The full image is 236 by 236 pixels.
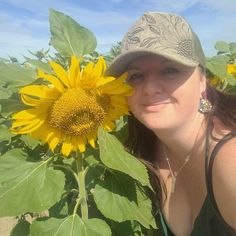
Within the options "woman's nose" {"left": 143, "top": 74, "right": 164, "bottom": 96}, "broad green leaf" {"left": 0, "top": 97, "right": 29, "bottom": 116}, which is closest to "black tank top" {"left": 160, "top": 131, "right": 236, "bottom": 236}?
"woman's nose" {"left": 143, "top": 74, "right": 164, "bottom": 96}

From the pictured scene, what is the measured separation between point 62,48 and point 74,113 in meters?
0.21

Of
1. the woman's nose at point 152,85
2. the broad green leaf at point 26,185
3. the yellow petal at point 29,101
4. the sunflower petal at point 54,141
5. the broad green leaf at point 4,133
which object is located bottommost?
the broad green leaf at point 26,185

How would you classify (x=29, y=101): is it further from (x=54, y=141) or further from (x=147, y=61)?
(x=147, y=61)

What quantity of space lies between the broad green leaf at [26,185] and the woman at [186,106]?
334 mm

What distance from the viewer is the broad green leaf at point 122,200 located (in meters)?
1.33

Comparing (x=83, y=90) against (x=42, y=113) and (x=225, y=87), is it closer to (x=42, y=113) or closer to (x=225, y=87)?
(x=42, y=113)

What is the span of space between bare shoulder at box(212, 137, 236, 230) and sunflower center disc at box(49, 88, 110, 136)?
0.36 metres

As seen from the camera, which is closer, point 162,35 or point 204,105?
point 162,35

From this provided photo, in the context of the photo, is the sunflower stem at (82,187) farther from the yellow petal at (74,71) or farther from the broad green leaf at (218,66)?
the broad green leaf at (218,66)

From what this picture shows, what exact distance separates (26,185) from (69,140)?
7.3 inches

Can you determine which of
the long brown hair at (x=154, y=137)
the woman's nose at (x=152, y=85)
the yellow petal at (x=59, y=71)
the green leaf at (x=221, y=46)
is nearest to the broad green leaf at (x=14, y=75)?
the yellow petal at (x=59, y=71)

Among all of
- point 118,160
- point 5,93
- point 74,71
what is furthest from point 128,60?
point 5,93

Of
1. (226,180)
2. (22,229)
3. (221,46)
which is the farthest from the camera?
(221,46)

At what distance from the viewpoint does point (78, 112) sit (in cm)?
136
